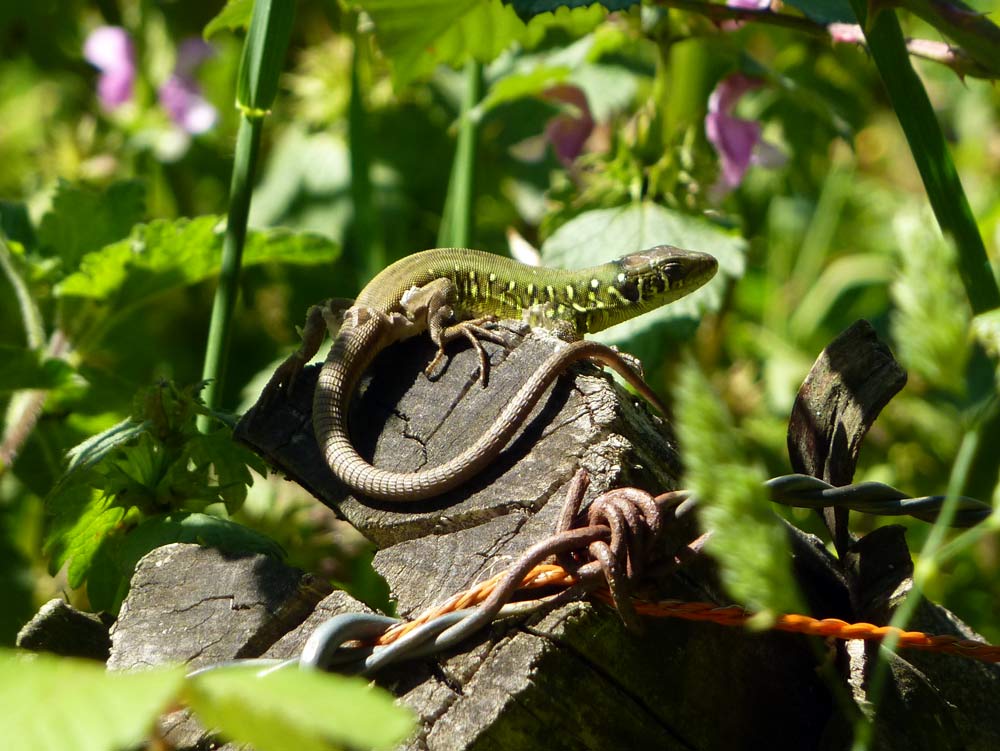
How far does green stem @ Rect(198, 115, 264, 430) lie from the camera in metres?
1.92

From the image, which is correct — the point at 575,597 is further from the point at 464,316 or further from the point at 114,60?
the point at 114,60

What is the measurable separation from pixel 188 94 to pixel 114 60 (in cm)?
24

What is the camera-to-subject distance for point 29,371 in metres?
2.03

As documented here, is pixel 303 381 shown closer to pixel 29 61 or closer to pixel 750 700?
pixel 750 700

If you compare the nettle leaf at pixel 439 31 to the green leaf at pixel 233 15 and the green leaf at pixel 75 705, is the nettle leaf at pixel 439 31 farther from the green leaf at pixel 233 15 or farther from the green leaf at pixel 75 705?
the green leaf at pixel 75 705

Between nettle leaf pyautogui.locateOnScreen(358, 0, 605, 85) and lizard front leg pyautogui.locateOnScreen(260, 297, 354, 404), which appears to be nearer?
lizard front leg pyautogui.locateOnScreen(260, 297, 354, 404)

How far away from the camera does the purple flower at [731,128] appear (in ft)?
8.69

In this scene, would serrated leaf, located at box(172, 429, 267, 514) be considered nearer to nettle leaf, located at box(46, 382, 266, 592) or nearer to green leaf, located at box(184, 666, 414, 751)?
nettle leaf, located at box(46, 382, 266, 592)

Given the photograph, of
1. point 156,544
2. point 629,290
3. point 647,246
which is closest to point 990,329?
point 156,544

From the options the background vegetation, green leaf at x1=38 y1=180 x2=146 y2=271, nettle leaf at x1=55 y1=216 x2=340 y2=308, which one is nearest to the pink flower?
the background vegetation

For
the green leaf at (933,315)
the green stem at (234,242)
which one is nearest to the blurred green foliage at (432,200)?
the green stem at (234,242)

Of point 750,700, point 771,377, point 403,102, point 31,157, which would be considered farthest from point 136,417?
point 31,157

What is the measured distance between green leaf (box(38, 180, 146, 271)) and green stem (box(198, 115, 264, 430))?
53 cm

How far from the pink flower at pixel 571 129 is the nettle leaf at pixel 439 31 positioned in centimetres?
50
